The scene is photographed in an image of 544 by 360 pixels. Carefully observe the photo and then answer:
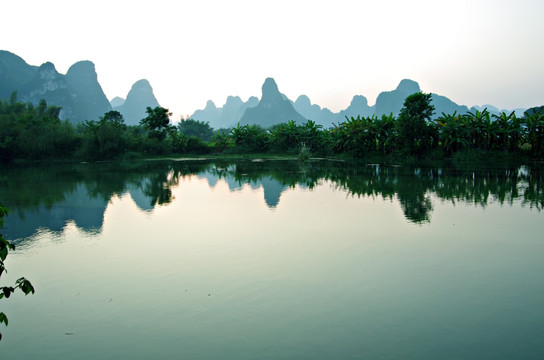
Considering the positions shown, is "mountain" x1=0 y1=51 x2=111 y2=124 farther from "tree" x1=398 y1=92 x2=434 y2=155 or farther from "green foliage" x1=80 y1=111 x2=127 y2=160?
"tree" x1=398 y1=92 x2=434 y2=155

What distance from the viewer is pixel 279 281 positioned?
720 centimetres

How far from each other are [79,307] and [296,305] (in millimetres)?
3351

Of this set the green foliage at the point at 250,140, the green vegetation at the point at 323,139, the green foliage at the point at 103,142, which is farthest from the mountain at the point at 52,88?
the green foliage at the point at 250,140

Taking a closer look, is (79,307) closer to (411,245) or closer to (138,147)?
(411,245)

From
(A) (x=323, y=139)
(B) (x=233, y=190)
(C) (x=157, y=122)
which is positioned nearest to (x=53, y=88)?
(C) (x=157, y=122)

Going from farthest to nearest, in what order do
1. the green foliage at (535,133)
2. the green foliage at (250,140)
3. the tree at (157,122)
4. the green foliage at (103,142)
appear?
the green foliage at (250,140) → the tree at (157,122) → the green foliage at (103,142) → the green foliage at (535,133)

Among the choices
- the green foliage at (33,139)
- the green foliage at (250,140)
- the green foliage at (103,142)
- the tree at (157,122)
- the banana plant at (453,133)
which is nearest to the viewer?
the banana plant at (453,133)

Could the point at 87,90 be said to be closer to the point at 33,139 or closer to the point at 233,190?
the point at 33,139

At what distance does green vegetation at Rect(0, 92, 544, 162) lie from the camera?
1476 inches

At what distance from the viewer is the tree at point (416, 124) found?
39400 millimetres

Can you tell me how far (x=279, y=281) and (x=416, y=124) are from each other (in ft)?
117

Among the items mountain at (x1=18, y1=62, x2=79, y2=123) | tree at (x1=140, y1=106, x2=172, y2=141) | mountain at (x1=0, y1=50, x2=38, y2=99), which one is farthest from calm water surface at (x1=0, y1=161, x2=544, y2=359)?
mountain at (x1=18, y1=62, x2=79, y2=123)

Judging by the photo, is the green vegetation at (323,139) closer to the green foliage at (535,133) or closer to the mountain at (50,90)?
the green foliage at (535,133)

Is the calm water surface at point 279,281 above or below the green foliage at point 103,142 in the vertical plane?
below
